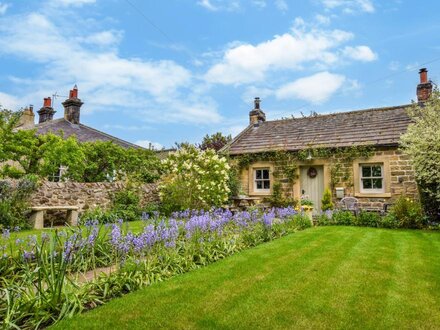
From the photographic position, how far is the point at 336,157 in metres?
15.2

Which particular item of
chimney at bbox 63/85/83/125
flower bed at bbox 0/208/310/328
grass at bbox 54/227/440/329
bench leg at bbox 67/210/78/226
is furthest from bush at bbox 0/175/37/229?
chimney at bbox 63/85/83/125

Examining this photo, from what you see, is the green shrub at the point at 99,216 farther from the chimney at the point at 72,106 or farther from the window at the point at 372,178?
the chimney at the point at 72,106

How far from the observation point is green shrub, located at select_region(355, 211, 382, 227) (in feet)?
38.3

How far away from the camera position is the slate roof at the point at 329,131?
1495 centimetres

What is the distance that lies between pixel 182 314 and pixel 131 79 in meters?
9.02

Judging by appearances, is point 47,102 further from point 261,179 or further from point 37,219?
point 261,179

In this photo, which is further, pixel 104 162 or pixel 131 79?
pixel 104 162

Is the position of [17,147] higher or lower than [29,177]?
higher

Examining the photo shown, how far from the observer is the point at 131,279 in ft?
15.3

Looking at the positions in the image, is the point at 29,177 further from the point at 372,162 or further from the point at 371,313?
the point at 372,162

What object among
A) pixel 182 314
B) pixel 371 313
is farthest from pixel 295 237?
pixel 182 314

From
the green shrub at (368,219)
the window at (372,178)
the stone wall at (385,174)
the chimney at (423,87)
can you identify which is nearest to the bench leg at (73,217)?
the stone wall at (385,174)

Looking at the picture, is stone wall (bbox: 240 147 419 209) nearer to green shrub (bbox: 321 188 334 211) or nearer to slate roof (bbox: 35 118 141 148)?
green shrub (bbox: 321 188 334 211)

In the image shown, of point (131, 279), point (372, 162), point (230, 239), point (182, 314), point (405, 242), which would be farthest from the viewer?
point (372, 162)
